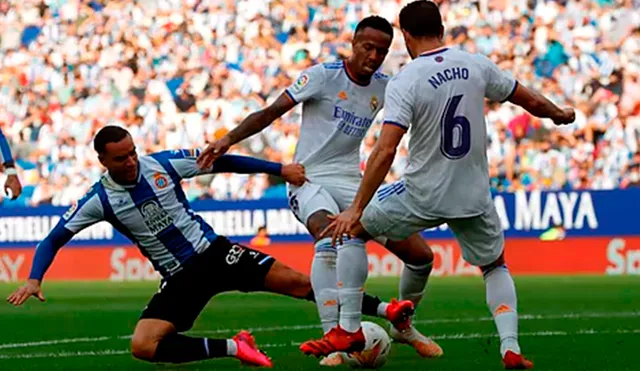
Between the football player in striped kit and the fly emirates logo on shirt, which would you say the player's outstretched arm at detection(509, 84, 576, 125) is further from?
the fly emirates logo on shirt

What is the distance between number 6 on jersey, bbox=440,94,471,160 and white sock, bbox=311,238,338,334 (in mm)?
1398

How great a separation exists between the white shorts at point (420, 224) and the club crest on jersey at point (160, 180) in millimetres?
1526

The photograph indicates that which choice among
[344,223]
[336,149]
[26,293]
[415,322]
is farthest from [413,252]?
[415,322]

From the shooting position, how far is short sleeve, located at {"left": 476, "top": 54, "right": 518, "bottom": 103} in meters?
7.22

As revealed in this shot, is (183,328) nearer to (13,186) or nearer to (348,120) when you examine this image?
(348,120)

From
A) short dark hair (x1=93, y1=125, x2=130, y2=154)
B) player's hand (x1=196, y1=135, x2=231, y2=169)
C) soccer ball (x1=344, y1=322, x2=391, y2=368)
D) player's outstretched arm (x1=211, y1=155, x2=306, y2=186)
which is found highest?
short dark hair (x1=93, y1=125, x2=130, y2=154)

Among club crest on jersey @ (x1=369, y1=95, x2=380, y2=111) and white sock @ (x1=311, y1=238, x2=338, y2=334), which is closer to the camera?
white sock @ (x1=311, y1=238, x2=338, y2=334)

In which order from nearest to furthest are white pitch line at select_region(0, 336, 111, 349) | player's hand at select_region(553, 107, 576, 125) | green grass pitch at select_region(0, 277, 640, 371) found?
player's hand at select_region(553, 107, 576, 125) < green grass pitch at select_region(0, 277, 640, 371) < white pitch line at select_region(0, 336, 111, 349)

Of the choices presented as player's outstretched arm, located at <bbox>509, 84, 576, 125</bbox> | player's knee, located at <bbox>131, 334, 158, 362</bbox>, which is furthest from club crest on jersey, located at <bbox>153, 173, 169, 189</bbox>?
player's outstretched arm, located at <bbox>509, 84, 576, 125</bbox>

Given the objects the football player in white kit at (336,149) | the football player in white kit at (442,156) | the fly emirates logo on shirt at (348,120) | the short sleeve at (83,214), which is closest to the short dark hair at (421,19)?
the football player in white kit at (442,156)

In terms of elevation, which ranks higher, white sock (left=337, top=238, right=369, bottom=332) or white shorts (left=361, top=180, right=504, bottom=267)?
white shorts (left=361, top=180, right=504, bottom=267)

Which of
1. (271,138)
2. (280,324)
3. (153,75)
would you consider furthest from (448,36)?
(280,324)

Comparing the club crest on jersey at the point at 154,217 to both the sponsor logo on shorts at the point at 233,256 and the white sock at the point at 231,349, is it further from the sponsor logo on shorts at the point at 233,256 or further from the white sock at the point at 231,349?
the white sock at the point at 231,349

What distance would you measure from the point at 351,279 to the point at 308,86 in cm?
191
